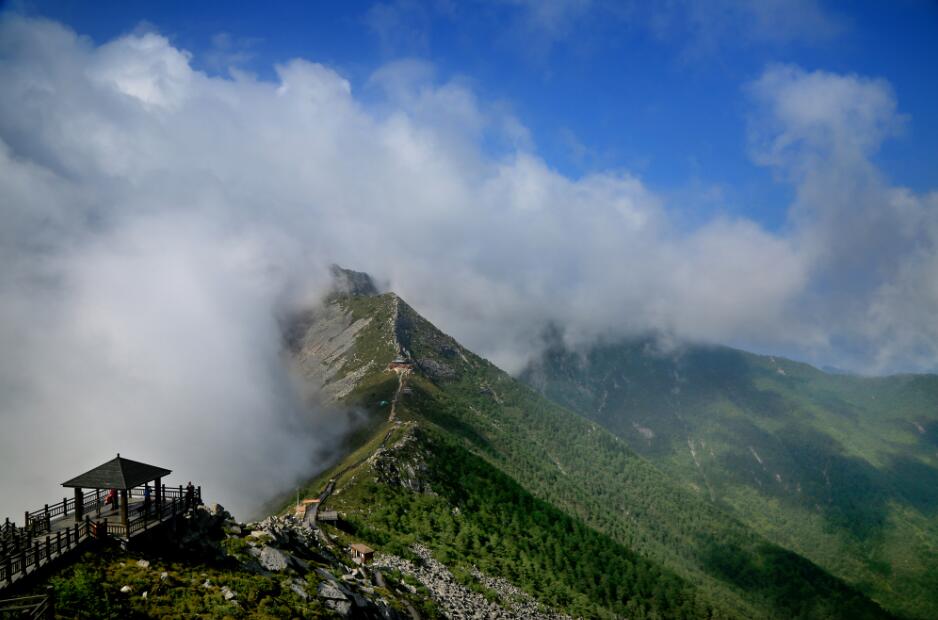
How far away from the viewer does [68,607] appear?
27844 mm

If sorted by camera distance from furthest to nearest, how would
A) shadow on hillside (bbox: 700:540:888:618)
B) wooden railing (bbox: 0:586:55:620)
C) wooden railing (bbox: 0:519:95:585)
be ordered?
shadow on hillside (bbox: 700:540:888:618) → wooden railing (bbox: 0:519:95:585) → wooden railing (bbox: 0:586:55:620)

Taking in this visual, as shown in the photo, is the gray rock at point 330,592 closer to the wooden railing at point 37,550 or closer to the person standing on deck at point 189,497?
the person standing on deck at point 189,497

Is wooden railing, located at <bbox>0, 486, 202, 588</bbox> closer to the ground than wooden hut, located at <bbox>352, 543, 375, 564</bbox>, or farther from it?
farther from it

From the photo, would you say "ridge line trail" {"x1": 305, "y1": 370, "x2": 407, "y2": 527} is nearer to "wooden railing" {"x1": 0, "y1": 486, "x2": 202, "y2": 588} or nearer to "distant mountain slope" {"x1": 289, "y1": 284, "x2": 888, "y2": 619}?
"distant mountain slope" {"x1": 289, "y1": 284, "x2": 888, "y2": 619}

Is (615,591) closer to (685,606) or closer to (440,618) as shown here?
(685,606)

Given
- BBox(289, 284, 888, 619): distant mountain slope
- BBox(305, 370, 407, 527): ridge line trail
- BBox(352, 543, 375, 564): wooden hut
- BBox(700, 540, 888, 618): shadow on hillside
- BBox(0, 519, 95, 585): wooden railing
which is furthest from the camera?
BBox(700, 540, 888, 618): shadow on hillside

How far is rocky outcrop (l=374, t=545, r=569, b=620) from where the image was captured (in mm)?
63844

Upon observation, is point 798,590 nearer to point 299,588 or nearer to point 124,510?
point 299,588

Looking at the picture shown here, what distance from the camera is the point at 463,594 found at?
6825 cm

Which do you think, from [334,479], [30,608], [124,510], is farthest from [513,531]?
[30,608]

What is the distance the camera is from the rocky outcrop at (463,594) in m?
63.8

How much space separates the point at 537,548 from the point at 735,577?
4960 inches

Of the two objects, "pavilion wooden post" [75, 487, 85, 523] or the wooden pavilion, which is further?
"pavilion wooden post" [75, 487, 85, 523]

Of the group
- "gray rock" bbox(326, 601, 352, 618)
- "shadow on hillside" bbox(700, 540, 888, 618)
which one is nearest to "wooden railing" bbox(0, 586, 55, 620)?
"gray rock" bbox(326, 601, 352, 618)
